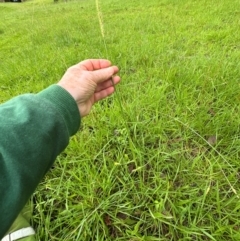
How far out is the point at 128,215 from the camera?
804 mm

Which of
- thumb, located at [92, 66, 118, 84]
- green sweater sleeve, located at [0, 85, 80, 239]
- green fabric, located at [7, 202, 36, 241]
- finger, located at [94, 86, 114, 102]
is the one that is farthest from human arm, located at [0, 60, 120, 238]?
green fabric, located at [7, 202, 36, 241]

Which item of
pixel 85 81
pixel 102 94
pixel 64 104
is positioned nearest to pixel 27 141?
pixel 64 104

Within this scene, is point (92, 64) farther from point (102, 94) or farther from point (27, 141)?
point (27, 141)

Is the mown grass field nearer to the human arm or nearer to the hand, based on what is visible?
the hand

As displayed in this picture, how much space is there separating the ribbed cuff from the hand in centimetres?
6

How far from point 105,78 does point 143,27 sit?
6.68 feet

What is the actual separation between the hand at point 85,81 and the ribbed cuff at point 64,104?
0.20 feet

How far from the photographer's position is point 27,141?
1.83 ft

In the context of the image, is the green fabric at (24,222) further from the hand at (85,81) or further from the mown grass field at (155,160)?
the hand at (85,81)

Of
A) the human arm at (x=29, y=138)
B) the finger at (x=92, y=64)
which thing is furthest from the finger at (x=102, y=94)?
the human arm at (x=29, y=138)

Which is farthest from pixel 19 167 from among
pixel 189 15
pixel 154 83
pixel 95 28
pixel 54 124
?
pixel 189 15

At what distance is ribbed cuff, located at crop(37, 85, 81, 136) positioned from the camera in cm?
68

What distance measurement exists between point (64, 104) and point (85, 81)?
0.17 metres

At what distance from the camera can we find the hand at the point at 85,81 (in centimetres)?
80
